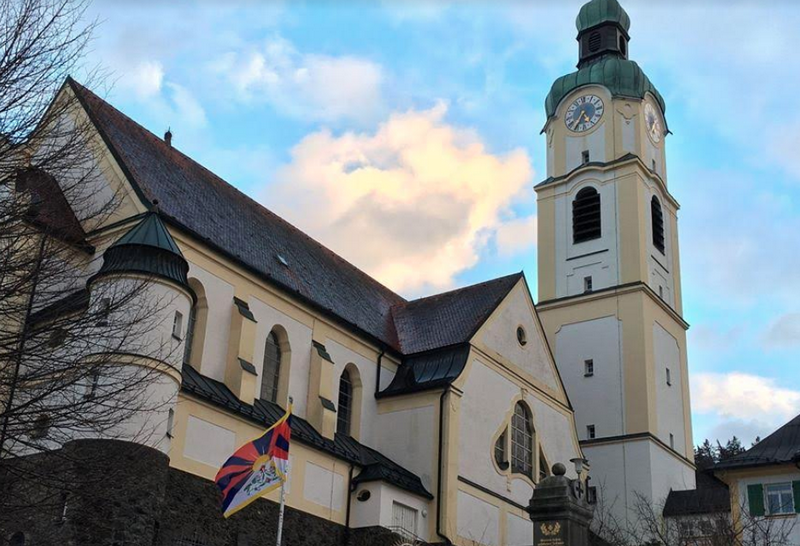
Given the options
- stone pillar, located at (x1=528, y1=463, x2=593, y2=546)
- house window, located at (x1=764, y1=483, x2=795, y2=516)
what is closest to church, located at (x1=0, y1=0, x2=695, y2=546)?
house window, located at (x1=764, y1=483, x2=795, y2=516)

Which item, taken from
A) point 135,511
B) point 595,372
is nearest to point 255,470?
point 135,511

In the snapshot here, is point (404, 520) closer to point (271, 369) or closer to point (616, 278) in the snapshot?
point (271, 369)

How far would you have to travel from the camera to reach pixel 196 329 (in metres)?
29.4

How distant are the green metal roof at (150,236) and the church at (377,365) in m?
0.05

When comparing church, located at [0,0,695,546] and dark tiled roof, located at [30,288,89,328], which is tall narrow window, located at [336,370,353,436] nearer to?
church, located at [0,0,695,546]

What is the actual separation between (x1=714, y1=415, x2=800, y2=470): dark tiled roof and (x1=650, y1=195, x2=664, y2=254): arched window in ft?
56.5

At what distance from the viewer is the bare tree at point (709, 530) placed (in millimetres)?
25281

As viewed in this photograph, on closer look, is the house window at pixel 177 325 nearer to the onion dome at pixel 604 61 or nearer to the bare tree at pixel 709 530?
the bare tree at pixel 709 530

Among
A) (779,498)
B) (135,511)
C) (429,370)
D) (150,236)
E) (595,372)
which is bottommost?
(135,511)

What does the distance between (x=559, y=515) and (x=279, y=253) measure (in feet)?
54.2

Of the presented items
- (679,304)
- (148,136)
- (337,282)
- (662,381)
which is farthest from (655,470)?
(148,136)

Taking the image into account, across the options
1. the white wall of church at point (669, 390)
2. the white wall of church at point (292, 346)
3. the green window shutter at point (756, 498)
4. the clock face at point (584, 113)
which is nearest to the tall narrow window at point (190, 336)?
the white wall of church at point (292, 346)

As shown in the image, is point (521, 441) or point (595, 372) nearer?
point (521, 441)

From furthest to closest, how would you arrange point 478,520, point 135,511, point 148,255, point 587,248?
point 587,248
point 478,520
point 148,255
point 135,511
